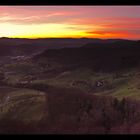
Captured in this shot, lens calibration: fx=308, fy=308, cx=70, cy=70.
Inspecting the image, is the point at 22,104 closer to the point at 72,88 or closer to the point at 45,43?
the point at 72,88

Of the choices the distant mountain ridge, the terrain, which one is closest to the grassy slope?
the terrain

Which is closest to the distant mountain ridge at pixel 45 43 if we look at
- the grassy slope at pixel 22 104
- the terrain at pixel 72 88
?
the terrain at pixel 72 88

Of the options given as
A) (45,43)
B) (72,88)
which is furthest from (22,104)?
(45,43)

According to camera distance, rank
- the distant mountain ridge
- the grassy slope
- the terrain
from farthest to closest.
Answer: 1. the distant mountain ridge
2. the grassy slope
3. the terrain

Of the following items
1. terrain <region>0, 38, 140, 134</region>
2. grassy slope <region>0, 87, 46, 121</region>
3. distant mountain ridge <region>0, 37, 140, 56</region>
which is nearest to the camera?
terrain <region>0, 38, 140, 134</region>

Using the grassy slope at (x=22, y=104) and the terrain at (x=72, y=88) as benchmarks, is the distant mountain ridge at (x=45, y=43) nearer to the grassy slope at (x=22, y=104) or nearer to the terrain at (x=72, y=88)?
the terrain at (x=72, y=88)

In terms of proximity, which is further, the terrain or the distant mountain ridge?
the distant mountain ridge

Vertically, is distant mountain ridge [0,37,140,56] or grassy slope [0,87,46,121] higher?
distant mountain ridge [0,37,140,56]

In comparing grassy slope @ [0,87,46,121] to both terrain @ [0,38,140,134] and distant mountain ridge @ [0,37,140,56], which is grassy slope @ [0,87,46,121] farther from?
distant mountain ridge @ [0,37,140,56]
